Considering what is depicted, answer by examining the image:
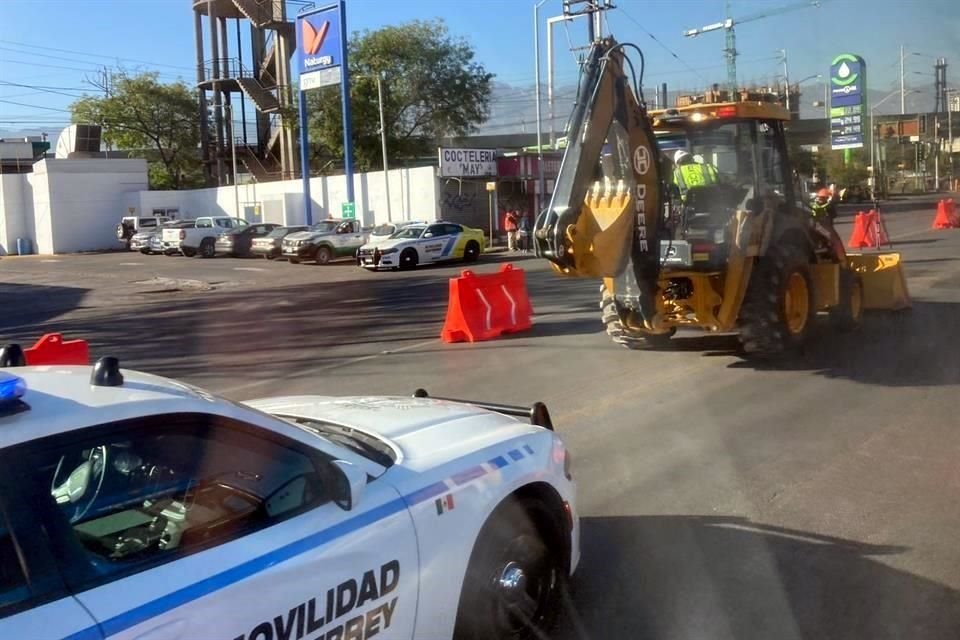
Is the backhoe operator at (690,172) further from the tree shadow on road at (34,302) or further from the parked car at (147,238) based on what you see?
the parked car at (147,238)

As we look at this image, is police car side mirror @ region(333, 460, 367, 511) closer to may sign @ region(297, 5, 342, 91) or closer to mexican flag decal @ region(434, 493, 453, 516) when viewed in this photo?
mexican flag decal @ region(434, 493, 453, 516)

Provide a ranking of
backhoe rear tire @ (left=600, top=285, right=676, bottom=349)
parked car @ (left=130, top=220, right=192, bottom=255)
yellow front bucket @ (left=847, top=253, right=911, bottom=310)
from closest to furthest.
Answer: backhoe rear tire @ (left=600, top=285, right=676, bottom=349) → yellow front bucket @ (left=847, top=253, right=911, bottom=310) → parked car @ (left=130, top=220, right=192, bottom=255)

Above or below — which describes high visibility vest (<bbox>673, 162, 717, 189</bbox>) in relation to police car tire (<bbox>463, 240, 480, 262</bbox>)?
above

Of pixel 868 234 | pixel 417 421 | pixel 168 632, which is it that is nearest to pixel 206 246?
pixel 868 234

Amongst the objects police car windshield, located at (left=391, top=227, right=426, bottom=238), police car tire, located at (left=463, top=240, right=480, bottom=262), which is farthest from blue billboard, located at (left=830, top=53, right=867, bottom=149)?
police car windshield, located at (left=391, top=227, right=426, bottom=238)

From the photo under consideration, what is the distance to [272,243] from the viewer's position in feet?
127

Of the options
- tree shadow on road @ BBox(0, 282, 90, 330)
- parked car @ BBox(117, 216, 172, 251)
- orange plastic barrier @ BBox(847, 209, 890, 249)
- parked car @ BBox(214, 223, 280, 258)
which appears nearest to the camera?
tree shadow on road @ BBox(0, 282, 90, 330)

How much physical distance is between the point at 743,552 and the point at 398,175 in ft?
128

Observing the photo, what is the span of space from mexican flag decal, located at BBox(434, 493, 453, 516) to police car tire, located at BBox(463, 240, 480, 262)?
29.0 meters

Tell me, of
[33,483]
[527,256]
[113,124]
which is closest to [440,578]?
[33,483]

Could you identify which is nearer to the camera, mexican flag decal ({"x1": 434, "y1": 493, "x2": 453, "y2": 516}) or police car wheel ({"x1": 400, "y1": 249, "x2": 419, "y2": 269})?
mexican flag decal ({"x1": 434, "y1": 493, "x2": 453, "y2": 516})

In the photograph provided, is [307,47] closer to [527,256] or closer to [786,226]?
[527,256]

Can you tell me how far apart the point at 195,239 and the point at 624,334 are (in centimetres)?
3578

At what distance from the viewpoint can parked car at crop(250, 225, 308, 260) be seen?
38438 mm
